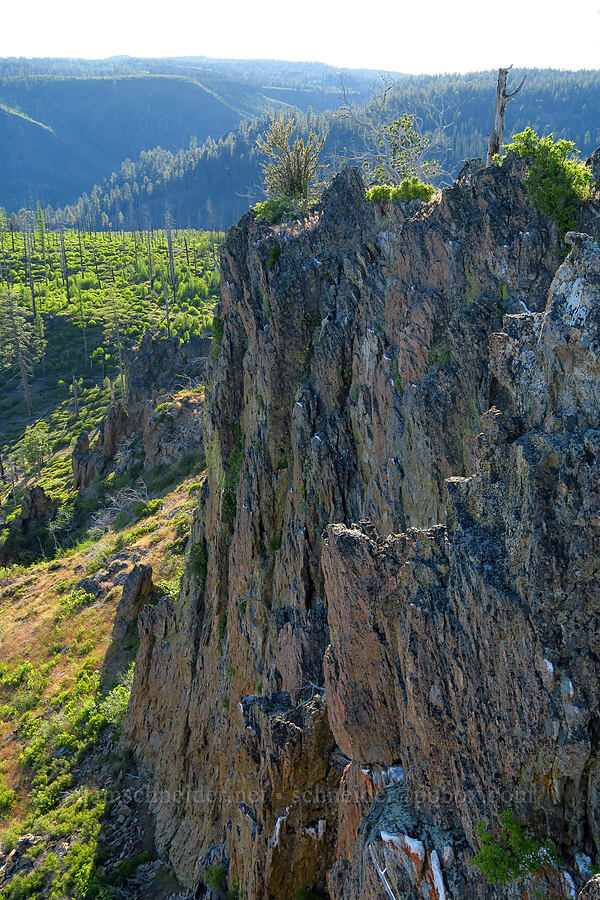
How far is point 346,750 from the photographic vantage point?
1139 centimetres

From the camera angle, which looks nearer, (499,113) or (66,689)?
(499,113)

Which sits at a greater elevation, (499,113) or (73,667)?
(499,113)

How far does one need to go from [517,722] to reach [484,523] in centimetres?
294

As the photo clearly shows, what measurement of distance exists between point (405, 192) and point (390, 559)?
1198 cm

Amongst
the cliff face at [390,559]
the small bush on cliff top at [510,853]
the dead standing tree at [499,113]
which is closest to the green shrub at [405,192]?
the cliff face at [390,559]

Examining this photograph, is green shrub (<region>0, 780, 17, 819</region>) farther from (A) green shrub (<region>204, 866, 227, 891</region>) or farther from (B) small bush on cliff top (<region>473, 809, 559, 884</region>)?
(B) small bush on cliff top (<region>473, 809, 559, 884</region>)

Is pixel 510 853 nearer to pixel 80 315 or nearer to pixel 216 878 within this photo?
pixel 216 878

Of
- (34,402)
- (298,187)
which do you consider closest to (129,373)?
(34,402)

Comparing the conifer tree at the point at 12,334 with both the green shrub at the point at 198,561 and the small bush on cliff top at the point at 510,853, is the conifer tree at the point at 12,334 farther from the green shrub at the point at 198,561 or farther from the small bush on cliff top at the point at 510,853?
the small bush on cliff top at the point at 510,853

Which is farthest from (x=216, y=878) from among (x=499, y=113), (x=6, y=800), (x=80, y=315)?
(x=80, y=315)

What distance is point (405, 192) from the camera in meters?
17.8

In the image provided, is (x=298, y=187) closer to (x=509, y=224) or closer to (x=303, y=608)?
(x=509, y=224)

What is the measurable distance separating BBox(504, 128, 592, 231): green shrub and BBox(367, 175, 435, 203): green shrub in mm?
3268

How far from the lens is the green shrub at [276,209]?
918 inches
